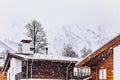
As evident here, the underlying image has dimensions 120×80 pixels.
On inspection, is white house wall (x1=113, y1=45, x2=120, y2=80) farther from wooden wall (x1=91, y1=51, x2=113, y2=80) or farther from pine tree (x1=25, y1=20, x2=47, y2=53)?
pine tree (x1=25, y1=20, x2=47, y2=53)

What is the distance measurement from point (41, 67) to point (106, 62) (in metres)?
9.99

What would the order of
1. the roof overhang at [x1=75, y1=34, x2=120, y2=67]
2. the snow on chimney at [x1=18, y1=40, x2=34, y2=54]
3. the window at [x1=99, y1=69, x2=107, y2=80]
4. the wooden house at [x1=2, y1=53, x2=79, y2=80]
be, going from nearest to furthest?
the roof overhang at [x1=75, y1=34, x2=120, y2=67] → the window at [x1=99, y1=69, x2=107, y2=80] → the wooden house at [x1=2, y1=53, x2=79, y2=80] → the snow on chimney at [x1=18, y1=40, x2=34, y2=54]

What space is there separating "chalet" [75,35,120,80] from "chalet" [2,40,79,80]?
319 inches

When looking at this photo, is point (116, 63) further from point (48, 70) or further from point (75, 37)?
point (75, 37)

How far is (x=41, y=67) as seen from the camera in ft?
83.9

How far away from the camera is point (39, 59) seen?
25031 millimetres

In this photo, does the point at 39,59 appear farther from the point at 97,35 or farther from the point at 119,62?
the point at 97,35

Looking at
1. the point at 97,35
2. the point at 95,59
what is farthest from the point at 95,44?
the point at 95,59

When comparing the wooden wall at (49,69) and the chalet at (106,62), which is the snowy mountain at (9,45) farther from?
the chalet at (106,62)

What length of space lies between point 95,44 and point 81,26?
23.8 feet

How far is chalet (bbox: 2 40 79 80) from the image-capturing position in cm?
2494

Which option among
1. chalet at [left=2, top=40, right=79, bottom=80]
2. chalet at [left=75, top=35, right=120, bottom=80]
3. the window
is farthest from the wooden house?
the window

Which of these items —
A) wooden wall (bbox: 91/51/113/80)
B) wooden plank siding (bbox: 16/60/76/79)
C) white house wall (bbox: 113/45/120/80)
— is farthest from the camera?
wooden plank siding (bbox: 16/60/76/79)

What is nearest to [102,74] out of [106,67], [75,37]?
[106,67]
